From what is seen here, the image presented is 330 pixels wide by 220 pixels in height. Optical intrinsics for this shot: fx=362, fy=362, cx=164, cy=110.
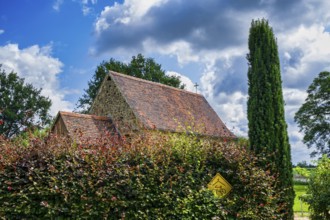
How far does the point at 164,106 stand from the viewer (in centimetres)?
2297

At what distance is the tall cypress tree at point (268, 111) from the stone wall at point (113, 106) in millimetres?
10202

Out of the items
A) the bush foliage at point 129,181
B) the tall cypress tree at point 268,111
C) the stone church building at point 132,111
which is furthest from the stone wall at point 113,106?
the bush foliage at point 129,181

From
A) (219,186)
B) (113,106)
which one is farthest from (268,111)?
(113,106)

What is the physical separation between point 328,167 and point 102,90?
15.7m

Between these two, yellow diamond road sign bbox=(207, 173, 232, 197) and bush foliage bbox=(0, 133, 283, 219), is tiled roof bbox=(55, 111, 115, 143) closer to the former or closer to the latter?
bush foliage bbox=(0, 133, 283, 219)

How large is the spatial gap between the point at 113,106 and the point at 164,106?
3298 mm

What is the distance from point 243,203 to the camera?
823 cm

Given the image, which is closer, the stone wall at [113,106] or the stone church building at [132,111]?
the stone church building at [132,111]

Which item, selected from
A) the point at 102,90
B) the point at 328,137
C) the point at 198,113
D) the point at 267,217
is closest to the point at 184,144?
the point at 267,217

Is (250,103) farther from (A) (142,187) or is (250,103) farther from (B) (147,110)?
(B) (147,110)

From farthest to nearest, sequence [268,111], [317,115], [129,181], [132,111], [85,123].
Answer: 1. [317,115]
2. [132,111]
3. [85,123]
4. [268,111]
5. [129,181]

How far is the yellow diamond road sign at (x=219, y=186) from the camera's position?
816 cm

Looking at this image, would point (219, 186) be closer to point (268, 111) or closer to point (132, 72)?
point (268, 111)

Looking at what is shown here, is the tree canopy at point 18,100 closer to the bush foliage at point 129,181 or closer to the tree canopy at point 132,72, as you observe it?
the tree canopy at point 132,72
